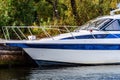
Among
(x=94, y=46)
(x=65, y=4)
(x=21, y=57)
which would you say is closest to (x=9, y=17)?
(x=21, y=57)

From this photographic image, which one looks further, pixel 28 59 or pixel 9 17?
pixel 9 17

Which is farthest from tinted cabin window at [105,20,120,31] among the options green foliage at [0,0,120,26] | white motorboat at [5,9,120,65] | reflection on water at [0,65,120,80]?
green foliage at [0,0,120,26]

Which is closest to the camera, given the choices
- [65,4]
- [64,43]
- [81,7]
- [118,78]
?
[118,78]

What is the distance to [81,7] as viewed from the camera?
Answer: 38062 millimetres

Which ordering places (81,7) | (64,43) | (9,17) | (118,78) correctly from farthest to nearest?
1. (81,7)
2. (9,17)
3. (64,43)
4. (118,78)

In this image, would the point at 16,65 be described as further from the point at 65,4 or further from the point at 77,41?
the point at 65,4

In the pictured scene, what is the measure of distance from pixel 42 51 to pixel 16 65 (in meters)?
1.66

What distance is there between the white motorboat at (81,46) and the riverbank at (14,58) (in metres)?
0.81

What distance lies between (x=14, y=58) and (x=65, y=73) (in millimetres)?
3684

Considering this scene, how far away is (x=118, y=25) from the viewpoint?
1149 inches

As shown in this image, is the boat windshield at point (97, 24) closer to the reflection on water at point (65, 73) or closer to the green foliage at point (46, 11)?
the reflection on water at point (65, 73)

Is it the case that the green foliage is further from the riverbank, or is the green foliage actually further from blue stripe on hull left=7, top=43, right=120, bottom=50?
blue stripe on hull left=7, top=43, right=120, bottom=50

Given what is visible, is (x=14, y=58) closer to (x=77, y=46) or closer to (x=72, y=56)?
(x=72, y=56)

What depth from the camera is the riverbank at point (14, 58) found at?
1133 inches
